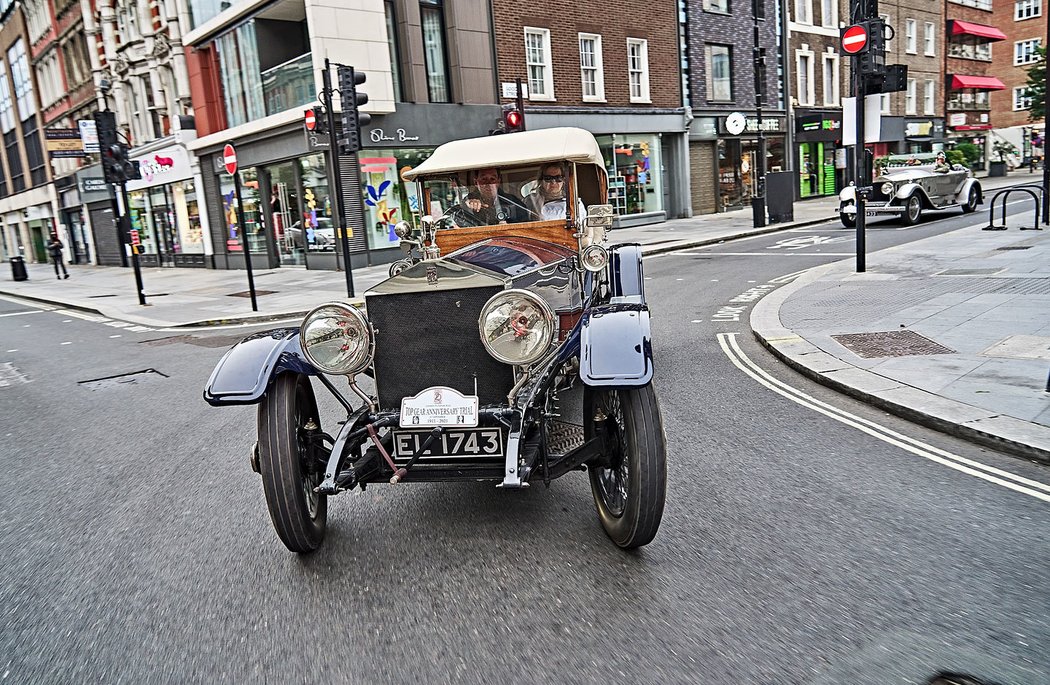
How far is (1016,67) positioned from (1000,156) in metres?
8.62

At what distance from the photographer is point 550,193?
6043mm

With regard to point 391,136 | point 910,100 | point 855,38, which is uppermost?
point 910,100

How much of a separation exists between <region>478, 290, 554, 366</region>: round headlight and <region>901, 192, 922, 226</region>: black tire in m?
18.9

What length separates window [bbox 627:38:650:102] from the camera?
86.5ft

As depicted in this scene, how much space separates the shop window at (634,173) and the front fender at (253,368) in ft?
74.6

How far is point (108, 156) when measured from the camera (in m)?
16.2

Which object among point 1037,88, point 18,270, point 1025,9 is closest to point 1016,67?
point 1025,9

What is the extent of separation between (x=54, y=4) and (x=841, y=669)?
44.4 metres

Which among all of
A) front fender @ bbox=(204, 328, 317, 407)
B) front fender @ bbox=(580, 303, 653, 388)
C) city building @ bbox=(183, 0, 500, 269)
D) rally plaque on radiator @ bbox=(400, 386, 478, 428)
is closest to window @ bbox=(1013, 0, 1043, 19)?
city building @ bbox=(183, 0, 500, 269)

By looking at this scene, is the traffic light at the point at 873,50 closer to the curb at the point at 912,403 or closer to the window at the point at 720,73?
the curb at the point at 912,403

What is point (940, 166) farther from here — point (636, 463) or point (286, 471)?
point (286, 471)

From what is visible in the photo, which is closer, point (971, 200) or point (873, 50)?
point (873, 50)

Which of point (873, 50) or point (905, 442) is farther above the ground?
point (873, 50)

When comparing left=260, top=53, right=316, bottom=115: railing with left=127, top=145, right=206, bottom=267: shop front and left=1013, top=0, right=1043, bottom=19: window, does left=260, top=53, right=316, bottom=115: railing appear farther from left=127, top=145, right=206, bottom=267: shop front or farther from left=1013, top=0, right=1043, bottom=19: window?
left=1013, top=0, right=1043, bottom=19: window
